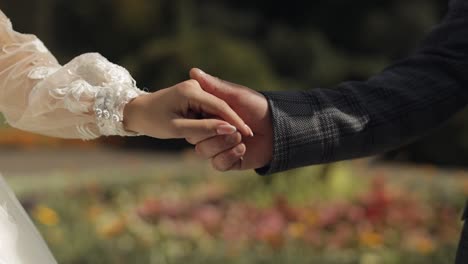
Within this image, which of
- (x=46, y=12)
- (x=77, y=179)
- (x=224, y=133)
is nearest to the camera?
(x=224, y=133)

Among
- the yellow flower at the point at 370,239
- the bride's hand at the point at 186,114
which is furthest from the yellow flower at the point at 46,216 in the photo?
the bride's hand at the point at 186,114

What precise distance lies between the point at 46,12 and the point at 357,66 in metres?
3.58

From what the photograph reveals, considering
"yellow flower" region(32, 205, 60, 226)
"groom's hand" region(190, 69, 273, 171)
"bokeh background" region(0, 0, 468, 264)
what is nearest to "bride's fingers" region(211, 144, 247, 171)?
"groom's hand" region(190, 69, 273, 171)

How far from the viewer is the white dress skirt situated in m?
1.57

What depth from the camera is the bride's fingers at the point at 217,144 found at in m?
1.51

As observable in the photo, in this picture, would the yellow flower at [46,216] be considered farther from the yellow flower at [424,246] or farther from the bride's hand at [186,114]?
the bride's hand at [186,114]

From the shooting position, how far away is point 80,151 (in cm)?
901

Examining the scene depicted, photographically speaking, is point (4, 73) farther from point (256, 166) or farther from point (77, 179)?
point (77, 179)

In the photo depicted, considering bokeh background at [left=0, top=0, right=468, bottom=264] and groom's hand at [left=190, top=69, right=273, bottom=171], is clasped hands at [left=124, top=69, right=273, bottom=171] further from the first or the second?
bokeh background at [left=0, top=0, right=468, bottom=264]

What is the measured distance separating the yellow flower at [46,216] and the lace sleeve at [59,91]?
8.28 ft

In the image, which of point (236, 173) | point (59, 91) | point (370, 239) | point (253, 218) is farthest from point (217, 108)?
point (236, 173)

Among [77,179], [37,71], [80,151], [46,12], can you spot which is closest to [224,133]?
[37,71]

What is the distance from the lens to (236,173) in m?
5.37

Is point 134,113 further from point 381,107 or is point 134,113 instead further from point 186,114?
point 381,107
